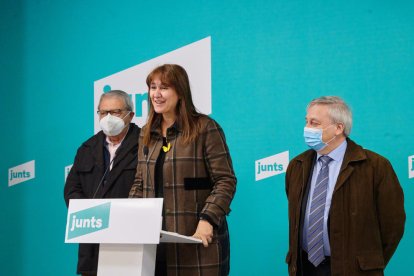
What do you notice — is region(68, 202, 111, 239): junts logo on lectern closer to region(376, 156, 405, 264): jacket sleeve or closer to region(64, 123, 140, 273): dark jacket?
region(64, 123, 140, 273): dark jacket

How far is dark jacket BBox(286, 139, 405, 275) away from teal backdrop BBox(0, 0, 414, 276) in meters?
0.87

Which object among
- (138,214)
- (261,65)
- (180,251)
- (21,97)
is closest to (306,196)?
(180,251)

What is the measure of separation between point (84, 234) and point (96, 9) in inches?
97.6

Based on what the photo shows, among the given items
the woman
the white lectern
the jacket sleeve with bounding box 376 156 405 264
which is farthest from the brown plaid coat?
the jacket sleeve with bounding box 376 156 405 264

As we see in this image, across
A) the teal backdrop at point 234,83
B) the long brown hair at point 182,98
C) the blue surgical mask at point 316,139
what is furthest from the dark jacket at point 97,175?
the teal backdrop at point 234,83

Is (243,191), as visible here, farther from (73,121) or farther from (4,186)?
(4,186)

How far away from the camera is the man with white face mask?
284cm

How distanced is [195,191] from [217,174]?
122 mm

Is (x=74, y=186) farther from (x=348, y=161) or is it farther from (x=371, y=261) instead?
(x=371, y=261)

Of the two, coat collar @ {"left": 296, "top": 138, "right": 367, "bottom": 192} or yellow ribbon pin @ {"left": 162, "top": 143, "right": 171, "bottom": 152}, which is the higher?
yellow ribbon pin @ {"left": 162, "top": 143, "right": 171, "bottom": 152}

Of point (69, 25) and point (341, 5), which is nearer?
point (341, 5)

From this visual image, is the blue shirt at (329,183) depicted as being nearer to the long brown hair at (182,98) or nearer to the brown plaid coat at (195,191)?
the brown plaid coat at (195,191)

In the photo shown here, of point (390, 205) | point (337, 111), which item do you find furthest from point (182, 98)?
point (390, 205)

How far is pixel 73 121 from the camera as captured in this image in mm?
4156
